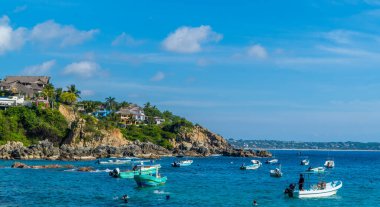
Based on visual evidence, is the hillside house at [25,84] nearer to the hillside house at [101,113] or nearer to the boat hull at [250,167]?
the hillside house at [101,113]

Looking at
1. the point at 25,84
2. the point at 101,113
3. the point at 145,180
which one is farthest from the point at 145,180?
the point at 101,113

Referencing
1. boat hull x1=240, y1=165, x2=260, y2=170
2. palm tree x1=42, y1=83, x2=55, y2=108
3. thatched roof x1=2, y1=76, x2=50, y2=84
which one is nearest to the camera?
boat hull x1=240, y1=165, x2=260, y2=170

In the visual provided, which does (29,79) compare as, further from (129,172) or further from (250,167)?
(129,172)

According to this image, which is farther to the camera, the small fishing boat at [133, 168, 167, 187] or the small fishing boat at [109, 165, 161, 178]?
the small fishing boat at [109, 165, 161, 178]

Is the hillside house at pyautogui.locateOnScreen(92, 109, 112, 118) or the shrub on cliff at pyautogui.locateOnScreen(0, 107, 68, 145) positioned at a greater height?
the hillside house at pyautogui.locateOnScreen(92, 109, 112, 118)

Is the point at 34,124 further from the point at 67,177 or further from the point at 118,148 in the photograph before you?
the point at 67,177

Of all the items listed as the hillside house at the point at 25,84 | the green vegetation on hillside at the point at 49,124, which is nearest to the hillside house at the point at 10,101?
the green vegetation on hillside at the point at 49,124

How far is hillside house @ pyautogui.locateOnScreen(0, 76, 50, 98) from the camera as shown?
6511 inches

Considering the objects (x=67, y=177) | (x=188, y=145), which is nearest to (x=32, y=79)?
(x=188, y=145)

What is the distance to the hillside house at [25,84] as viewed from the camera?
543 ft

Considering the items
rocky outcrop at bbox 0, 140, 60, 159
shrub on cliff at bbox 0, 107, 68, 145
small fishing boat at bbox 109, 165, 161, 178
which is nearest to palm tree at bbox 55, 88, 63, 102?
shrub on cliff at bbox 0, 107, 68, 145

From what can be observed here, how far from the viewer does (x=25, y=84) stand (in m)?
175

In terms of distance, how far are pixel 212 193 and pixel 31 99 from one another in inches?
4243

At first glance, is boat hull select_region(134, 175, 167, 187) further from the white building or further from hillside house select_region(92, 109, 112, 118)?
hillside house select_region(92, 109, 112, 118)
